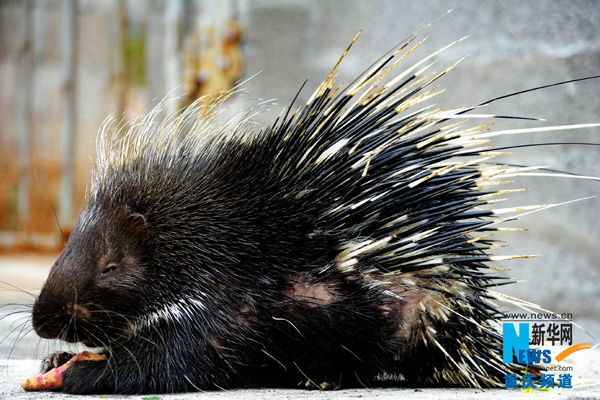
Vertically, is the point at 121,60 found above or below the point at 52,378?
above

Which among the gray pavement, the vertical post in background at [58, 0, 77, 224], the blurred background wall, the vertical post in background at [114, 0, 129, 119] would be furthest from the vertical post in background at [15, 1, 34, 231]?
the gray pavement

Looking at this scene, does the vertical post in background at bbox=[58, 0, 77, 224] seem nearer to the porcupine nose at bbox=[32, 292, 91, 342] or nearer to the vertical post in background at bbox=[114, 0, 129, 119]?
the vertical post in background at bbox=[114, 0, 129, 119]

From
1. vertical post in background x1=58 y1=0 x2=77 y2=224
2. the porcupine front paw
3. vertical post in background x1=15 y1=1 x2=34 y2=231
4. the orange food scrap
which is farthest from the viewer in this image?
vertical post in background x1=15 y1=1 x2=34 y2=231

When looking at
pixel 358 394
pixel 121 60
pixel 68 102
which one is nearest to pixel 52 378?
pixel 358 394

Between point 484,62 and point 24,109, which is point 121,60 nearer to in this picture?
point 24,109

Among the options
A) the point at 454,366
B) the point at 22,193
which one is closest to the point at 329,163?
the point at 454,366

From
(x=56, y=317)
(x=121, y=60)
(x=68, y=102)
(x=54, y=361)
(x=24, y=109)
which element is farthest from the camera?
(x=24, y=109)

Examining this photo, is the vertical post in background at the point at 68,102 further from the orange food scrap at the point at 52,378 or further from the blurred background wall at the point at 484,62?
the orange food scrap at the point at 52,378
